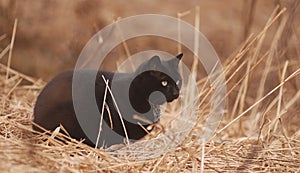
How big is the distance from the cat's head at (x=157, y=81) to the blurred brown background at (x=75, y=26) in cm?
158

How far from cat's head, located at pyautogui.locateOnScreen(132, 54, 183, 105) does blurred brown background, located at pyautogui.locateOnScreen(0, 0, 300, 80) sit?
1578mm

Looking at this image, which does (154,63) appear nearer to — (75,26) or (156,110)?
(156,110)

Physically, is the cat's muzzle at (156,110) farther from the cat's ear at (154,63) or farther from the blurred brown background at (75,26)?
the blurred brown background at (75,26)

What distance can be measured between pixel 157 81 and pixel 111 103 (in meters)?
0.19

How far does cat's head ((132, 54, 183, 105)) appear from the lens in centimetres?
200

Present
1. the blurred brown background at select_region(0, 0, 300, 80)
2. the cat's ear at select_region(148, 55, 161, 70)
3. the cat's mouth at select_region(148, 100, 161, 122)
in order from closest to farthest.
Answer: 1. the cat's ear at select_region(148, 55, 161, 70)
2. the cat's mouth at select_region(148, 100, 161, 122)
3. the blurred brown background at select_region(0, 0, 300, 80)

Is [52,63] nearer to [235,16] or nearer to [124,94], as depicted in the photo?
[235,16]

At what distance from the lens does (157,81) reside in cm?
202

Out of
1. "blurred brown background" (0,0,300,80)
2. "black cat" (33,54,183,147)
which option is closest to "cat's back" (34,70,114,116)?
"black cat" (33,54,183,147)

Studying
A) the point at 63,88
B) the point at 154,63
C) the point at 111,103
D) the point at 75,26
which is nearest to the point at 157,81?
the point at 154,63

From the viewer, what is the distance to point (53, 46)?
178 inches

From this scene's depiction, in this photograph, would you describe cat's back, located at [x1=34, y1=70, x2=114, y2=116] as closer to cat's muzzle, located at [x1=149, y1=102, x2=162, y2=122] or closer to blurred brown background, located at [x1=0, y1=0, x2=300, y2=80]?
cat's muzzle, located at [x1=149, y1=102, x2=162, y2=122]

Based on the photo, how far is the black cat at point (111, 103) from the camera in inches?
79.7

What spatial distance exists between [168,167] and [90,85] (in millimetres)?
519
